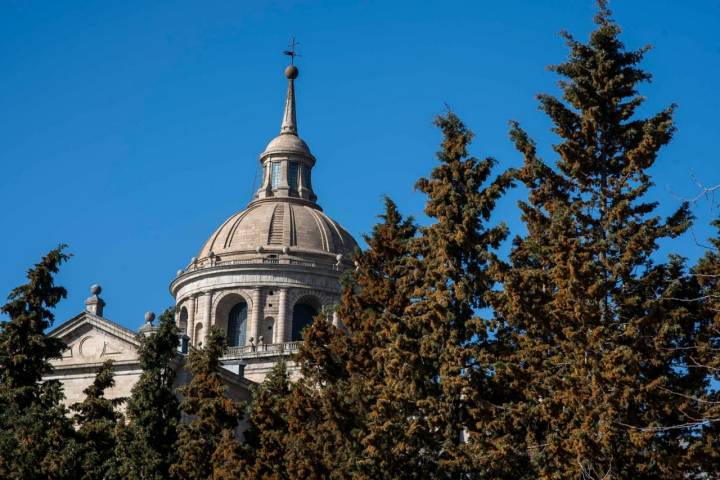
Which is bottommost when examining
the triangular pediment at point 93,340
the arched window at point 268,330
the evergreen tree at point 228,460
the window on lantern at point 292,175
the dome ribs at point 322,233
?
the evergreen tree at point 228,460

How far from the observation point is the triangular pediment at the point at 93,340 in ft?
182

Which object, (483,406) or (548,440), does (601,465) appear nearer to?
(548,440)

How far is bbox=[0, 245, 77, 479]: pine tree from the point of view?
129 ft

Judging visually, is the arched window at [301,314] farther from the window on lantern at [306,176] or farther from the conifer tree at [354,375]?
the conifer tree at [354,375]

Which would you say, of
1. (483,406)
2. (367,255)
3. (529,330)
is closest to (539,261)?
(529,330)

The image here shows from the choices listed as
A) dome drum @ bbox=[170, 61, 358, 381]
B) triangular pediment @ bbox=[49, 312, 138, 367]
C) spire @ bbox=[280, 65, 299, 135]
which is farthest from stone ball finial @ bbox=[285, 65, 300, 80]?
triangular pediment @ bbox=[49, 312, 138, 367]

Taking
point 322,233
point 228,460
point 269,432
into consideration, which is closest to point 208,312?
Result: point 322,233

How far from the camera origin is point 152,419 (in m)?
39.6

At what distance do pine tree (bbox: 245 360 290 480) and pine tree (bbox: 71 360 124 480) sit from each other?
4685 mm

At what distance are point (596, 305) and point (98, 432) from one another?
57.6 feet

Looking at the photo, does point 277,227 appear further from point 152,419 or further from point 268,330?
point 152,419

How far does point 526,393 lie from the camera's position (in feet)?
101

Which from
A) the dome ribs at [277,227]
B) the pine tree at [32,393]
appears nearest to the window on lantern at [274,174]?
the dome ribs at [277,227]

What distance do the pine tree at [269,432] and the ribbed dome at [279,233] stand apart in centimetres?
3666
